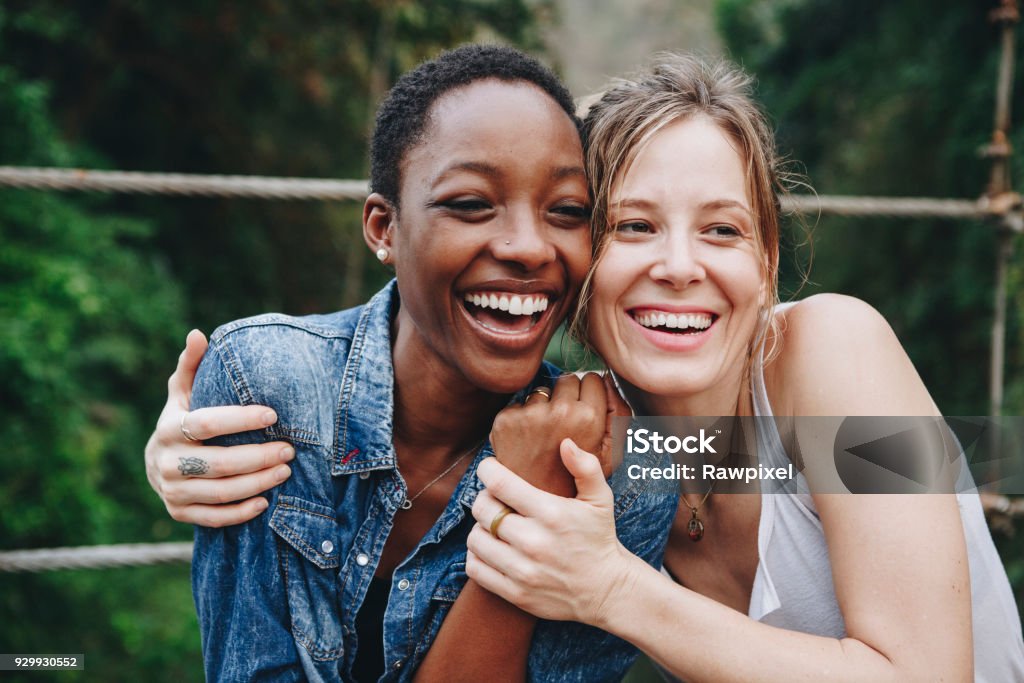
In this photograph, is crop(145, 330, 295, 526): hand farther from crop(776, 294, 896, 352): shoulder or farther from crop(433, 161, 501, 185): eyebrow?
crop(776, 294, 896, 352): shoulder

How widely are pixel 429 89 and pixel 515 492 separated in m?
0.89

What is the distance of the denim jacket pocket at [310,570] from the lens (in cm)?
173

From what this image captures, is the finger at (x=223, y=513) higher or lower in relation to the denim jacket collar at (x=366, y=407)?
lower

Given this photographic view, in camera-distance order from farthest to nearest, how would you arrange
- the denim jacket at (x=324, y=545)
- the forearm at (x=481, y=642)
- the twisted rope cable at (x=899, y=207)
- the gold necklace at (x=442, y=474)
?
the twisted rope cable at (x=899, y=207) → the gold necklace at (x=442, y=474) → the denim jacket at (x=324, y=545) → the forearm at (x=481, y=642)

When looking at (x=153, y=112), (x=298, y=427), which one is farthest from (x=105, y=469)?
(x=298, y=427)

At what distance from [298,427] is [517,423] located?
0.50 metres

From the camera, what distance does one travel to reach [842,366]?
1.69 metres

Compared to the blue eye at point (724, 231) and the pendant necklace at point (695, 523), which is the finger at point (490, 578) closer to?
the pendant necklace at point (695, 523)

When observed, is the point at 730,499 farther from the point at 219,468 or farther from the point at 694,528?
the point at 219,468

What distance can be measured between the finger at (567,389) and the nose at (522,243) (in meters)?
0.28

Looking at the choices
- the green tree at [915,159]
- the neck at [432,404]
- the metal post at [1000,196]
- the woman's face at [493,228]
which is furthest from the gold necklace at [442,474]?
the green tree at [915,159]

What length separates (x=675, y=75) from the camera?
1918mm

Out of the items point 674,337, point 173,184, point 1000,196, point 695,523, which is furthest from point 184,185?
point 1000,196

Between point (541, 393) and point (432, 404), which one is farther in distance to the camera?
point (432, 404)
